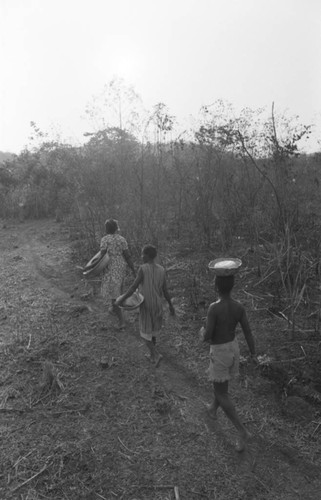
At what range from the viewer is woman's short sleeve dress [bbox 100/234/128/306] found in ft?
14.7

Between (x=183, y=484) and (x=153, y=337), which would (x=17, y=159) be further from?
(x=183, y=484)

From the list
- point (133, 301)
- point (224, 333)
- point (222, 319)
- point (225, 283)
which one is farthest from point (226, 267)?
point (133, 301)

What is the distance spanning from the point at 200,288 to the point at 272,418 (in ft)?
8.07

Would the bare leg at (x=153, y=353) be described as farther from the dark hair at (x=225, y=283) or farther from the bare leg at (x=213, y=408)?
the dark hair at (x=225, y=283)

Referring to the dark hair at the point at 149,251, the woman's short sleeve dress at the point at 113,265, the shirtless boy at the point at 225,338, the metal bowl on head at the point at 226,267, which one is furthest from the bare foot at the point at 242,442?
the woman's short sleeve dress at the point at 113,265

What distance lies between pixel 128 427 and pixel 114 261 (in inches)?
81.2

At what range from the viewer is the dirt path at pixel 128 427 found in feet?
7.72

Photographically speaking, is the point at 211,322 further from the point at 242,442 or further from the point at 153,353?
the point at 153,353

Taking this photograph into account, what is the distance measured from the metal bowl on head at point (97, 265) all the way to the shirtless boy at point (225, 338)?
2109 millimetres

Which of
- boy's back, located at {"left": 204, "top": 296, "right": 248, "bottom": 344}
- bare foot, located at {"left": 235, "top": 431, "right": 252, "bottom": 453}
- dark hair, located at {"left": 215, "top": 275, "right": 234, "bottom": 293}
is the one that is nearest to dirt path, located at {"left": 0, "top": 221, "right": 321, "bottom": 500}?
bare foot, located at {"left": 235, "top": 431, "right": 252, "bottom": 453}

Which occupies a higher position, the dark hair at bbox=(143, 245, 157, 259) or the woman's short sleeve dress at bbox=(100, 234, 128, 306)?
the dark hair at bbox=(143, 245, 157, 259)

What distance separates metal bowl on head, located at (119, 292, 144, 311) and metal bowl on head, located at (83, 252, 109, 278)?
0.89 m

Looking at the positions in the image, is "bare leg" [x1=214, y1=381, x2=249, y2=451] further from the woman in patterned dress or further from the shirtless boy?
the woman in patterned dress

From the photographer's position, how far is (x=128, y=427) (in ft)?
9.48
